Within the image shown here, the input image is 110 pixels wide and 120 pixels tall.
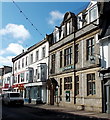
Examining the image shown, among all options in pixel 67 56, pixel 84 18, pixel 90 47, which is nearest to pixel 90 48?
pixel 90 47

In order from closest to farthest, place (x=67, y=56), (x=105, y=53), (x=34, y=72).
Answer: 1. (x=105, y=53)
2. (x=67, y=56)
3. (x=34, y=72)

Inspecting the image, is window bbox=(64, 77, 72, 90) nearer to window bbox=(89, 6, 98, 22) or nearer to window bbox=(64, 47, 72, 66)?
window bbox=(64, 47, 72, 66)

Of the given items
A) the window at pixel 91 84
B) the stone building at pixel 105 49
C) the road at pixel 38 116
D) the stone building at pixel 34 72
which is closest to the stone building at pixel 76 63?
the window at pixel 91 84

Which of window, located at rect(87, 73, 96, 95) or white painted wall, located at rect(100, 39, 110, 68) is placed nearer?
white painted wall, located at rect(100, 39, 110, 68)

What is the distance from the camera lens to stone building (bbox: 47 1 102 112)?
21922 mm

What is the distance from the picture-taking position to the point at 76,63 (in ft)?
83.7

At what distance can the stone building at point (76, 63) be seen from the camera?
21.9 m

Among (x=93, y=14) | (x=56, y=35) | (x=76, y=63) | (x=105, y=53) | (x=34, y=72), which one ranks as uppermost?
(x=93, y=14)

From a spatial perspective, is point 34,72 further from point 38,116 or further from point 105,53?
point 38,116

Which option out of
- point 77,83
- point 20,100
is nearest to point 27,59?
point 20,100

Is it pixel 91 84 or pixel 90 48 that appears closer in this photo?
pixel 91 84

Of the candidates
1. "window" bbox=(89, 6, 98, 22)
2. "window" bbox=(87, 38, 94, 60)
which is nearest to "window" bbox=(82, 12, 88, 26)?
"window" bbox=(89, 6, 98, 22)

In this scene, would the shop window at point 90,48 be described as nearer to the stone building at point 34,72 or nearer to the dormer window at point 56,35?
the dormer window at point 56,35

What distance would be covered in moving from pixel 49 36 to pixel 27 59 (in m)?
11.2
